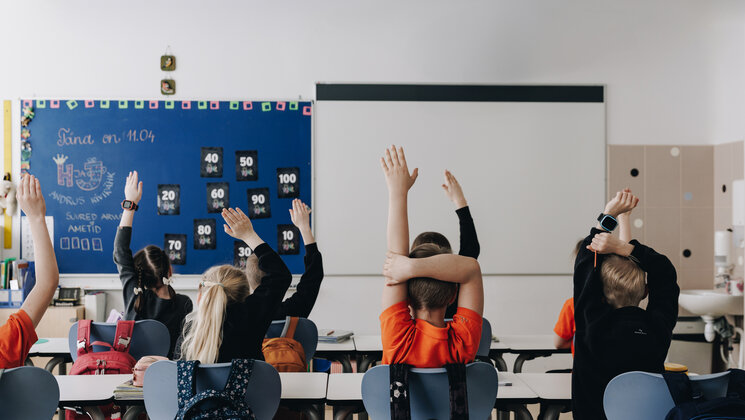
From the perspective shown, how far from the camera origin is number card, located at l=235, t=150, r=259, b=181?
4621 millimetres

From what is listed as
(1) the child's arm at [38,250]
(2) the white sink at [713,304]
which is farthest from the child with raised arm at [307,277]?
(2) the white sink at [713,304]

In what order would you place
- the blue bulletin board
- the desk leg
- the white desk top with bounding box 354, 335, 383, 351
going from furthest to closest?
the blue bulletin board → the white desk top with bounding box 354, 335, 383, 351 → the desk leg

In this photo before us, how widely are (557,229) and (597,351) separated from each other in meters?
2.84

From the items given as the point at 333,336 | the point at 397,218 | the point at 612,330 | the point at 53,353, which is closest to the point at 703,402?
the point at 612,330

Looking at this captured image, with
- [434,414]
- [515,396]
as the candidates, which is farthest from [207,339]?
[515,396]

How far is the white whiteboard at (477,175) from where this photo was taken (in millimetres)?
4633

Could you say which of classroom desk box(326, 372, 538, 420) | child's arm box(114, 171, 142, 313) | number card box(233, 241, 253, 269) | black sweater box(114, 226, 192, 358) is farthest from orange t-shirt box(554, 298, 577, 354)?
number card box(233, 241, 253, 269)

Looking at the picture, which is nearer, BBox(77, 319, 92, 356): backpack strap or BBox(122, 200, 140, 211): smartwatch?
BBox(77, 319, 92, 356): backpack strap

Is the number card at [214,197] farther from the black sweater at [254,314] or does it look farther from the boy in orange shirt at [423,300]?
the boy in orange shirt at [423,300]

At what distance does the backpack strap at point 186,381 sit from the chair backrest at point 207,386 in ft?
0.08

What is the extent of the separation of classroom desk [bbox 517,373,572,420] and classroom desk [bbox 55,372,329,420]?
0.79 meters

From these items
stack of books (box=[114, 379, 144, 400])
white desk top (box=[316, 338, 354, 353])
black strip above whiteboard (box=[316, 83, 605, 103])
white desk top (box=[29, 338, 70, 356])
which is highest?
black strip above whiteboard (box=[316, 83, 605, 103])

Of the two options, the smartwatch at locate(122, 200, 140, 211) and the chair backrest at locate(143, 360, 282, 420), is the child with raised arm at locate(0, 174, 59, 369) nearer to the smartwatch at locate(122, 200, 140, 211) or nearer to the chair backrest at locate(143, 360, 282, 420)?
the chair backrest at locate(143, 360, 282, 420)

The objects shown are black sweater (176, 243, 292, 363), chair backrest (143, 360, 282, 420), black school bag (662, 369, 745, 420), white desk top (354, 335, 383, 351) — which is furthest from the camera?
white desk top (354, 335, 383, 351)
